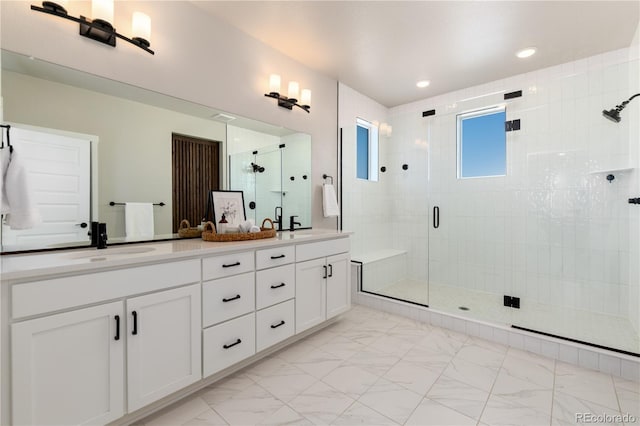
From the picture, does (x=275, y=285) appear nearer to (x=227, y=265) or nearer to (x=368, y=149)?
(x=227, y=265)

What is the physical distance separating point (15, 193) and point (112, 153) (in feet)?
1.70

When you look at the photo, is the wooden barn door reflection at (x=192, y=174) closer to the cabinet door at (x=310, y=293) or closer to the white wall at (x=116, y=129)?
the white wall at (x=116, y=129)

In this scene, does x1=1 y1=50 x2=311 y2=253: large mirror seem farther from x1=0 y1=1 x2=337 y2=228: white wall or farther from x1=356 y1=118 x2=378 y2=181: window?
x1=356 y1=118 x2=378 y2=181: window

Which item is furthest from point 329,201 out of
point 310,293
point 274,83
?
point 274,83

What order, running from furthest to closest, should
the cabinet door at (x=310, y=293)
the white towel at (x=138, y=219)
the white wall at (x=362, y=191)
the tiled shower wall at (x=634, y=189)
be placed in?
1. the white wall at (x=362, y=191)
2. the tiled shower wall at (x=634, y=189)
3. the cabinet door at (x=310, y=293)
4. the white towel at (x=138, y=219)

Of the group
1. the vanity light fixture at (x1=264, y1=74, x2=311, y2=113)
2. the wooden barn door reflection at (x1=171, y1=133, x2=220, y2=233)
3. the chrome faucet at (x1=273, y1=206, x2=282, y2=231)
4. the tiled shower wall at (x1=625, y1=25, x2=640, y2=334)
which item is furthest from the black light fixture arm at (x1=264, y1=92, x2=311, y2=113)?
the tiled shower wall at (x1=625, y1=25, x2=640, y2=334)

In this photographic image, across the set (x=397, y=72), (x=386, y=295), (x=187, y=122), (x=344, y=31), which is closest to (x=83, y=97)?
(x=187, y=122)

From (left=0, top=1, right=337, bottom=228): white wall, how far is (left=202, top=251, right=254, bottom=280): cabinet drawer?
47.3 inches

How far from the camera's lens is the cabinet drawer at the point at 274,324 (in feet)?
6.14

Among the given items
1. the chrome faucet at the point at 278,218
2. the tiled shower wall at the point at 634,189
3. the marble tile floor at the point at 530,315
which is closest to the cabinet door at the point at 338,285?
the chrome faucet at the point at 278,218

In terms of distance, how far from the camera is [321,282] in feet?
7.73

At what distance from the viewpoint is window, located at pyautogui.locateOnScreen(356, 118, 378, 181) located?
3.89 metres

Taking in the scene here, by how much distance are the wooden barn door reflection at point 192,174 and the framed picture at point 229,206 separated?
0.06 metres

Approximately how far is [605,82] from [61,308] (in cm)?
415
